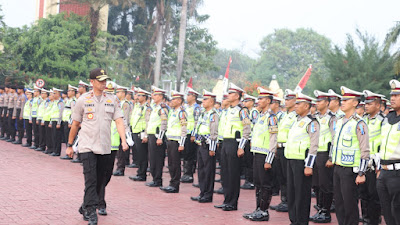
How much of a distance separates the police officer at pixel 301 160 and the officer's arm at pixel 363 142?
2.68ft

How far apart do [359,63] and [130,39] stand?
19027 millimetres

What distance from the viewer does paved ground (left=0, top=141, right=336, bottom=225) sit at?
7668 millimetres

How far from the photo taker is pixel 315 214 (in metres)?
8.88

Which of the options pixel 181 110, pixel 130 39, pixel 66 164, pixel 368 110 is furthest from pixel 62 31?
pixel 368 110

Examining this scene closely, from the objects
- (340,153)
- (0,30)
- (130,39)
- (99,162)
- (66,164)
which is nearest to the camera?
(340,153)

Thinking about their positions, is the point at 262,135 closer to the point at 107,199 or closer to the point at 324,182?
the point at 324,182

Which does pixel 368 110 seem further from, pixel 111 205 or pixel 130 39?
pixel 130 39

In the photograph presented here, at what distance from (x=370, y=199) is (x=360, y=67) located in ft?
50.7

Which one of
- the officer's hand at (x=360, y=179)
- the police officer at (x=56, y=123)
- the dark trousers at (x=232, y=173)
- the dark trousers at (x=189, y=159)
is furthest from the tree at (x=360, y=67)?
the officer's hand at (x=360, y=179)

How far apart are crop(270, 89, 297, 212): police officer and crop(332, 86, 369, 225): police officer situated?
174 centimetres

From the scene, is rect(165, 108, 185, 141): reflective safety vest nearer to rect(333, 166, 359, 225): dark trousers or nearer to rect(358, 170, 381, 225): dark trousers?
rect(358, 170, 381, 225): dark trousers

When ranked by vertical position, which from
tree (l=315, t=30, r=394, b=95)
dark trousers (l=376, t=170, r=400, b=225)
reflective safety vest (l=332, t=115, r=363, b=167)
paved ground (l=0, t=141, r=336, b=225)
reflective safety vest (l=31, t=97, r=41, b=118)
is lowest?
paved ground (l=0, t=141, r=336, b=225)

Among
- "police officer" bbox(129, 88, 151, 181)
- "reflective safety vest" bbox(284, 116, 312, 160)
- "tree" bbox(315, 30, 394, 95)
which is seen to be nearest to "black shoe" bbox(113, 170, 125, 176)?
"police officer" bbox(129, 88, 151, 181)

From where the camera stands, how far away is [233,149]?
29.5 ft
